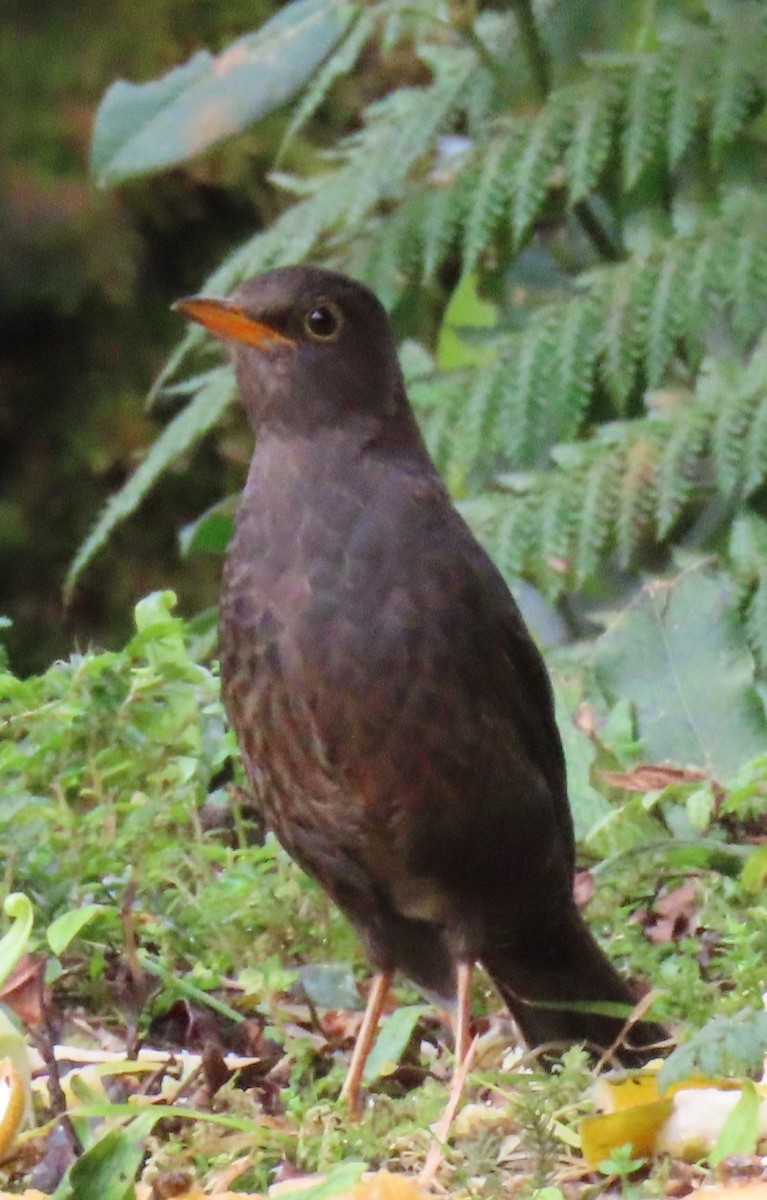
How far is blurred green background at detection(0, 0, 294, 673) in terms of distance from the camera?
7055 mm

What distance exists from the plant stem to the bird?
2028mm

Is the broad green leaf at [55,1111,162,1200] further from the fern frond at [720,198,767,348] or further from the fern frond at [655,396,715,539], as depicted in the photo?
the fern frond at [720,198,767,348]

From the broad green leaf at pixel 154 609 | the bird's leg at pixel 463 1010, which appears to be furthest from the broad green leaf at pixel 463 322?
the bird's leg at pixel 463 1010

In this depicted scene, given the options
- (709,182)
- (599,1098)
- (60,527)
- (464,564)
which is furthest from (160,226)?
(599,1098)

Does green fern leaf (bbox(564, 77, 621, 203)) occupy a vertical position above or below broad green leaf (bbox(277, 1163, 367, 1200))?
above

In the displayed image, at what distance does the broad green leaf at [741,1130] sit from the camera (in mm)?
2186

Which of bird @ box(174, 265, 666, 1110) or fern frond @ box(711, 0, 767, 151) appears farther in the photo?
fern frond @ box(711, 0, 767, 151)

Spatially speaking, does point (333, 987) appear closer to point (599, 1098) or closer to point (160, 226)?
point (599, 1098)

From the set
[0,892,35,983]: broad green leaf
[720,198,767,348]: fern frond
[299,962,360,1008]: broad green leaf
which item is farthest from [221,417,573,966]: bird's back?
[720,198,767,348]: fern frond

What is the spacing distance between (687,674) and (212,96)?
207cm

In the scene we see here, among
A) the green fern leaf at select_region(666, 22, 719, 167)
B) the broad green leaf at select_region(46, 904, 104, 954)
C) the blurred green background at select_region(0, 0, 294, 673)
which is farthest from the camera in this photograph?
the blurred green background at select_region(0, 0, 294, 673)

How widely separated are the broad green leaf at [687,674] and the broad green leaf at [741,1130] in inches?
61.8

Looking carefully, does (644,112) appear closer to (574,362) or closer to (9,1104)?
(574,362)

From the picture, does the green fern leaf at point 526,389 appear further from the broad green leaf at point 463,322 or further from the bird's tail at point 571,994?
the bird's tail at point 571,994
